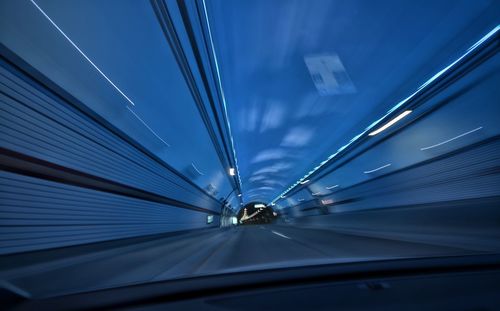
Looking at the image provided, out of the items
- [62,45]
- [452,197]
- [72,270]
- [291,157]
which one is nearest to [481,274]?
[72,270]

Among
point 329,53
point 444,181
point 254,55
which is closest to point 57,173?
point 254,55

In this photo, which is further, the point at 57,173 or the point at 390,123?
the point at 390,123

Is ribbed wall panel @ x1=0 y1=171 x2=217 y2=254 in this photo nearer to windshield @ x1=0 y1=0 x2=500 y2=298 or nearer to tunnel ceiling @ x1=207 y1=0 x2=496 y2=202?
windshield @ x1=0 y1=0 x2=500 y2=298

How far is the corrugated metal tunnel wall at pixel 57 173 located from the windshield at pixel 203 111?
0.03 m

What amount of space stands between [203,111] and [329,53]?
3.82 m

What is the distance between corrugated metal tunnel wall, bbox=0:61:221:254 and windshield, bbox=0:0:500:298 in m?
0.03

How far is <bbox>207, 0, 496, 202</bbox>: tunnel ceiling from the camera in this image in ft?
14.5

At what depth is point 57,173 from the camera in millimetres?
4055

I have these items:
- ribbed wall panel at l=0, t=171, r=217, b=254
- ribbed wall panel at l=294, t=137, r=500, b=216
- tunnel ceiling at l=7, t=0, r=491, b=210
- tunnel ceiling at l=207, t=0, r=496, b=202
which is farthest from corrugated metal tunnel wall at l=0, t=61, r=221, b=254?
ribbed wall panel at l=294, t=137, r=500, b=216

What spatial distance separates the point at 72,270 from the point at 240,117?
6.19 meters

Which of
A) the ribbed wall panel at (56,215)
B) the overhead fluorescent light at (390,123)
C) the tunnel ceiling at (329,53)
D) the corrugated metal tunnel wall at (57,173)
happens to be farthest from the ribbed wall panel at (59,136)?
the overhead fluorescent light at (390,123)

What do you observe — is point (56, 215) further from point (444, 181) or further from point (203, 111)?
point (444, 181)

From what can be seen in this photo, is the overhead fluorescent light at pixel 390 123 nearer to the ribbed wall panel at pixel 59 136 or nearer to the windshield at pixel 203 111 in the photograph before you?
the windshield at pixel 203 111

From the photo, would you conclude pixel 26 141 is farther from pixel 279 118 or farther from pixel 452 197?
pixel 452 197
